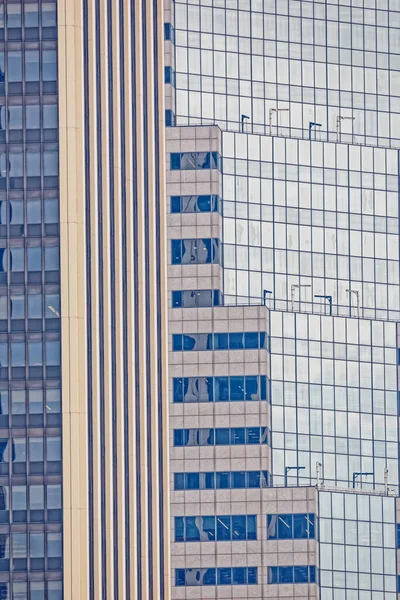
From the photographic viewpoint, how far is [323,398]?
632ft

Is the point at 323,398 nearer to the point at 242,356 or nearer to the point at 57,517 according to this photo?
the point at 242,356

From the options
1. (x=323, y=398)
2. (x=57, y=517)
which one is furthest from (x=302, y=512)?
(x=57, y=517)

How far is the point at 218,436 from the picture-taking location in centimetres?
18512

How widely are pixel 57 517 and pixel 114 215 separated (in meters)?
27.4

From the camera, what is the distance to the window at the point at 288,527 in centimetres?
18412

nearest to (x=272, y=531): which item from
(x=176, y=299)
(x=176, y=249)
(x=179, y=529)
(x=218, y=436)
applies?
(x=179, y=529)

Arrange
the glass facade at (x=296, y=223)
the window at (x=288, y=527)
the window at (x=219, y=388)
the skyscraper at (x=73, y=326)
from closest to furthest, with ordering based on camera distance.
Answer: the skyscraper at (x=73, y=326) < the window at (x=288, y=527) < the window at (x=219, y=388) < the glass facade at (x=296, y=223)

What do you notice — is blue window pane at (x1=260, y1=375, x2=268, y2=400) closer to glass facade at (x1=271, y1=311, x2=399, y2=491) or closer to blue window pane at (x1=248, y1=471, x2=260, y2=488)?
glass facade at (x1=271, y1=311, x2=399, y2=491)

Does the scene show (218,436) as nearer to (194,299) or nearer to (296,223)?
(194,299)

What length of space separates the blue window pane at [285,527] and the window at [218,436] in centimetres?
776

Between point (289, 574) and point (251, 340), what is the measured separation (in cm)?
2259

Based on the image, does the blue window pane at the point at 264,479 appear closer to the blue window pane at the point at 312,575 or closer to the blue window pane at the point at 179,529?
the blue window pane at the point at 179,529

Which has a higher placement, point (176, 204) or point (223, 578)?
point (176, 204)

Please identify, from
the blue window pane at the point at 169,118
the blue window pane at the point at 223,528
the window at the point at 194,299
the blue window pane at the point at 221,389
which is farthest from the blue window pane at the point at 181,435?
the blue window pane at the point at 169,118
